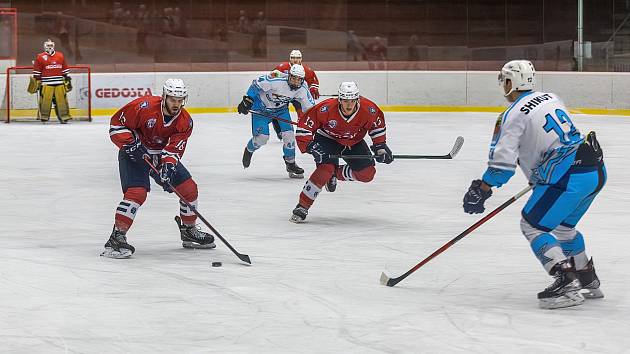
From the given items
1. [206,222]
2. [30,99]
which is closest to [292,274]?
[206,222]

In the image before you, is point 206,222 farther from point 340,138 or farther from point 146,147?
point 340,138

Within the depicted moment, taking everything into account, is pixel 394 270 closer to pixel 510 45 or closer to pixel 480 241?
pixel 480 241

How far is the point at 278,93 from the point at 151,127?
14.2 feet

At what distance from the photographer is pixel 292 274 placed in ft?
18.7

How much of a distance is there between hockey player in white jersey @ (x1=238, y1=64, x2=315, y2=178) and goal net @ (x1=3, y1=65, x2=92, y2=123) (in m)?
6.62

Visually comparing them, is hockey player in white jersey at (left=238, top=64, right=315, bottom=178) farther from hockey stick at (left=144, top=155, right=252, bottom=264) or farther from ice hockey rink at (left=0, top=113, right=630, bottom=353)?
hockey stick at (left=144, top=155, right=252, bottom=264)

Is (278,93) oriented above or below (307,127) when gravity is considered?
above

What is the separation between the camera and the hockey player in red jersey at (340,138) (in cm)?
750

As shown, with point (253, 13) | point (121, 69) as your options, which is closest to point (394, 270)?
point (121, 69)

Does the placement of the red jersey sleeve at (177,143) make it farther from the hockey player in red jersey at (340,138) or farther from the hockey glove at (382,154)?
the hockey glove at (382,154)

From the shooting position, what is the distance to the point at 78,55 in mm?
19109

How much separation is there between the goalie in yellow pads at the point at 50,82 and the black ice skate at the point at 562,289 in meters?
12.3

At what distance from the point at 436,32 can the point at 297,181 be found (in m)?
11.2

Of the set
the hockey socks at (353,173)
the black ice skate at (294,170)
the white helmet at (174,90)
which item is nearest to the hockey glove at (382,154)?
the hockey socks at (353,173)
